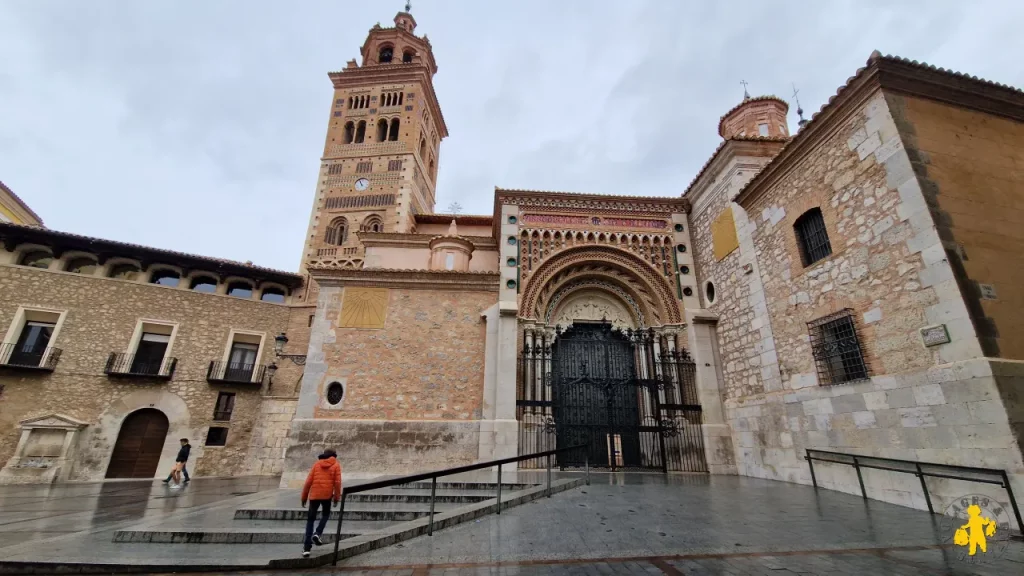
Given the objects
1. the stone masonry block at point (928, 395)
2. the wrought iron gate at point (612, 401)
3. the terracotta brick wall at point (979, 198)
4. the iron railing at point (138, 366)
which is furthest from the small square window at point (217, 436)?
the terracotta brick wall at point (979, 198)

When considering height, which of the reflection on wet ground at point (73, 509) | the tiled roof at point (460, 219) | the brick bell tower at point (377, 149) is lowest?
the reflection on wet ground at point (73, 509)

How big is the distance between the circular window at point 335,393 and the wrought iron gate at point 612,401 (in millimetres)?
4502

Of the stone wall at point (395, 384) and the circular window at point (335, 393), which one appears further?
the circular window at point (335, 393)

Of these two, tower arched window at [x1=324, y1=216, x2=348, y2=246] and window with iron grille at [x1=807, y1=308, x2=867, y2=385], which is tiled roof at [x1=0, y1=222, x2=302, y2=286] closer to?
tower arched window at [x1=324, y1=216, x2=348, y2=246]

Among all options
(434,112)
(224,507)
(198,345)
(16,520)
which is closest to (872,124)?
(224,507)

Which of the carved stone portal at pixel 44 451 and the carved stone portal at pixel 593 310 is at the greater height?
the carved stone portal at pixel 593 310

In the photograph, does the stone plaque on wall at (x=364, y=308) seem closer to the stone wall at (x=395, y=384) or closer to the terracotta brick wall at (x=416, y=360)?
the stone wall at (x=395, y=384)

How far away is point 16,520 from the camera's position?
6254mm

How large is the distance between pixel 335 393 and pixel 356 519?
493 centimetres

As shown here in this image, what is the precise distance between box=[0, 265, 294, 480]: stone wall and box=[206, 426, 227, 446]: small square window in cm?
17

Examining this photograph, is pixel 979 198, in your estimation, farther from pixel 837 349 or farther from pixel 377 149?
pixel 377 149

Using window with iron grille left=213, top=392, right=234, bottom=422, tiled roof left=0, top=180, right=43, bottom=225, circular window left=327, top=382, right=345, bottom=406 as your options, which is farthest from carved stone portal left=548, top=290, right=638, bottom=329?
tiled roof left=0, top=180, right=43, bottom=225

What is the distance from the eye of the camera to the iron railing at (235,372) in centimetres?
1664

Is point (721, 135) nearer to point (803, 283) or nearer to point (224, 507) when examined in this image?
point (803, 283)
